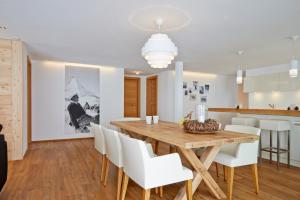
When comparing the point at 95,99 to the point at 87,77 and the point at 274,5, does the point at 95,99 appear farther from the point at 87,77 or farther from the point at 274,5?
the point at 274,5

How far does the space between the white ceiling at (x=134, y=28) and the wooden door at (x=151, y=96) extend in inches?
111

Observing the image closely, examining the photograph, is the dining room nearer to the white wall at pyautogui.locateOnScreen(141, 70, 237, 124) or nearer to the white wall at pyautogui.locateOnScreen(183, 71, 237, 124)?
the white wall at pyautogui.locateOnScreen(141, 70, 237, 124)

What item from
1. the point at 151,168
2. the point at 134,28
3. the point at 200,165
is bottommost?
the point at 200,165

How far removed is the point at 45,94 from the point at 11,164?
8.01ft

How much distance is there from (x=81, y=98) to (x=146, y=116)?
321 centimetres

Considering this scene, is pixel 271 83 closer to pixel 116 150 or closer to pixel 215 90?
pixel 215 90

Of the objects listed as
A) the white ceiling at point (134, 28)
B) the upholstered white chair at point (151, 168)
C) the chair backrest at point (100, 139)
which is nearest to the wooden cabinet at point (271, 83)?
the white ceiling at point (134, 28)

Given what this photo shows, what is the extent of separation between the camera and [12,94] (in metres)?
3.77

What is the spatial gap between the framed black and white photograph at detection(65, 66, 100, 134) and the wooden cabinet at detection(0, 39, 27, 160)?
196 cm

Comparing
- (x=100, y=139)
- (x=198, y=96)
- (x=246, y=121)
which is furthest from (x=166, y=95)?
(x=100, y=139)

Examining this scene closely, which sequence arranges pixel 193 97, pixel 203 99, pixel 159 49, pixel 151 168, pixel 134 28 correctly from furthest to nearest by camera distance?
1. pixel 203 99
2. pixel 193 97
3. pixel 134 28
4. pixel 159 49
5. pixel 151 168

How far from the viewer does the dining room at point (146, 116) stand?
7.34 ft

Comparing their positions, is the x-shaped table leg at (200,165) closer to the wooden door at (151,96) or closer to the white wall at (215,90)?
the white wall at (215,90)

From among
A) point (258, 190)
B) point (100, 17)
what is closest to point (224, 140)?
point (258, 190)
